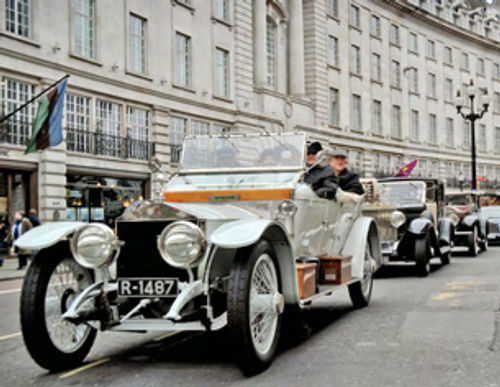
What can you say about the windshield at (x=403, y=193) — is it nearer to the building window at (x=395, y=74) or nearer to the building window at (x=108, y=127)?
the building window at (x=108, y=127)

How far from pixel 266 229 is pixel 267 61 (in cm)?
3262


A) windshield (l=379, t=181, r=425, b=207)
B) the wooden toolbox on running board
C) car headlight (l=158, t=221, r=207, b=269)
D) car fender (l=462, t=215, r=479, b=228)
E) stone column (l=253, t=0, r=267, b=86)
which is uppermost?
stone column (l=253, t=0, r=267, b=86)

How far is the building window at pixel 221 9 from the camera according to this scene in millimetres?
32469

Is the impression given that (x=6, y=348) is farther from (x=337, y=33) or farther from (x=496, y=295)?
(x=337, y=33)

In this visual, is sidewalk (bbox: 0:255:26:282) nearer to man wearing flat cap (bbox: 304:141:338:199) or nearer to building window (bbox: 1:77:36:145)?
building window (bbox: 1:77:36:145)

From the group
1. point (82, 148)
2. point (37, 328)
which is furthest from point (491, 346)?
point (82, 148)

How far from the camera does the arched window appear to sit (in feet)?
123

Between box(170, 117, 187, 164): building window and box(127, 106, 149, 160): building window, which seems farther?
box(170, 117, 187, 164): building window

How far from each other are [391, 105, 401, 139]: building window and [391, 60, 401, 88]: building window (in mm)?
1610

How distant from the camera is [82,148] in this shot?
25047 mm

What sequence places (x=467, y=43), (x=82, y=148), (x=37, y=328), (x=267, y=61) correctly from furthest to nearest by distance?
1. (x=467, y=43)
2. (x=267, y=61)
3. (x=82, y=148)
4. (x=37, y=328)

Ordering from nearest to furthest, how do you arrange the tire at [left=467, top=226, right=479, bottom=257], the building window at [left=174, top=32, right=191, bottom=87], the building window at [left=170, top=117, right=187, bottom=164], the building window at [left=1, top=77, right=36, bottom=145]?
the tire at [left=467, top=226, right=479, bottom=257], the building window at [left=1, top=77, right=36, bottom=145], the building window at [left=170, top=117, right=187, bottom=164], the building window at [left=174, top=32, right=191, bottom=87]

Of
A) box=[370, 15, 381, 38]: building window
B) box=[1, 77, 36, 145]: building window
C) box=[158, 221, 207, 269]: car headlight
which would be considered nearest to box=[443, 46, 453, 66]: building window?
box=[370, 15, 381, 38]: building window

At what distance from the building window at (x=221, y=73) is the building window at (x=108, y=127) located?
6.61 metres
